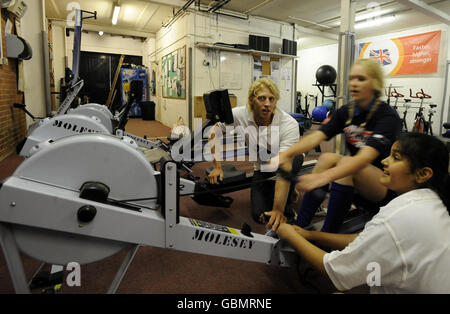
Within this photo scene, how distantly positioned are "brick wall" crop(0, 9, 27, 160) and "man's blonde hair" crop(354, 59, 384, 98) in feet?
14.2

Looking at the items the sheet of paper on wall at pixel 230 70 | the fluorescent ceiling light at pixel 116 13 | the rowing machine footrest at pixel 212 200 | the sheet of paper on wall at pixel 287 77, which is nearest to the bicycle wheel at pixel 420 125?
the sheet of paper on wall at pixel 287 77

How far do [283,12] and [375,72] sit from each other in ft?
19.5

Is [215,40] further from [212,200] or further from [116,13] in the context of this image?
[212,200]

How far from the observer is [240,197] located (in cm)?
299

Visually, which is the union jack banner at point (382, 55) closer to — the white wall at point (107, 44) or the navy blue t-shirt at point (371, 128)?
the navy blue t-shirt at point (371, 128)

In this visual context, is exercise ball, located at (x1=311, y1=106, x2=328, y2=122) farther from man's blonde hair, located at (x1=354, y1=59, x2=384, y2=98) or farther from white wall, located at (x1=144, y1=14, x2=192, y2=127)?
man's blonde hair, located at (x1=354, y1=59, x2=384, y2=98)

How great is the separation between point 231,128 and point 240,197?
996 mm

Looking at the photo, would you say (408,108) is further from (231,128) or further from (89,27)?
(89,27)

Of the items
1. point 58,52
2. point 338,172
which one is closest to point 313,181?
point 338,172

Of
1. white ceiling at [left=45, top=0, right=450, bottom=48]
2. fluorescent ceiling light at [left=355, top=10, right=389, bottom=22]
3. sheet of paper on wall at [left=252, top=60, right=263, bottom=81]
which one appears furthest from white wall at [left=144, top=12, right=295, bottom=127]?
fluorescent ceiling light at [left=355, top=10, right=389, bottom=22]

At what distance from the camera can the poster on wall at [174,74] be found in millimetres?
6839

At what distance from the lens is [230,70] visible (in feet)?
21.8

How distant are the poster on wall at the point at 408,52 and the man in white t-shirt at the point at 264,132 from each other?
6.04m

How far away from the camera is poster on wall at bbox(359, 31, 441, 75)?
7262mm
